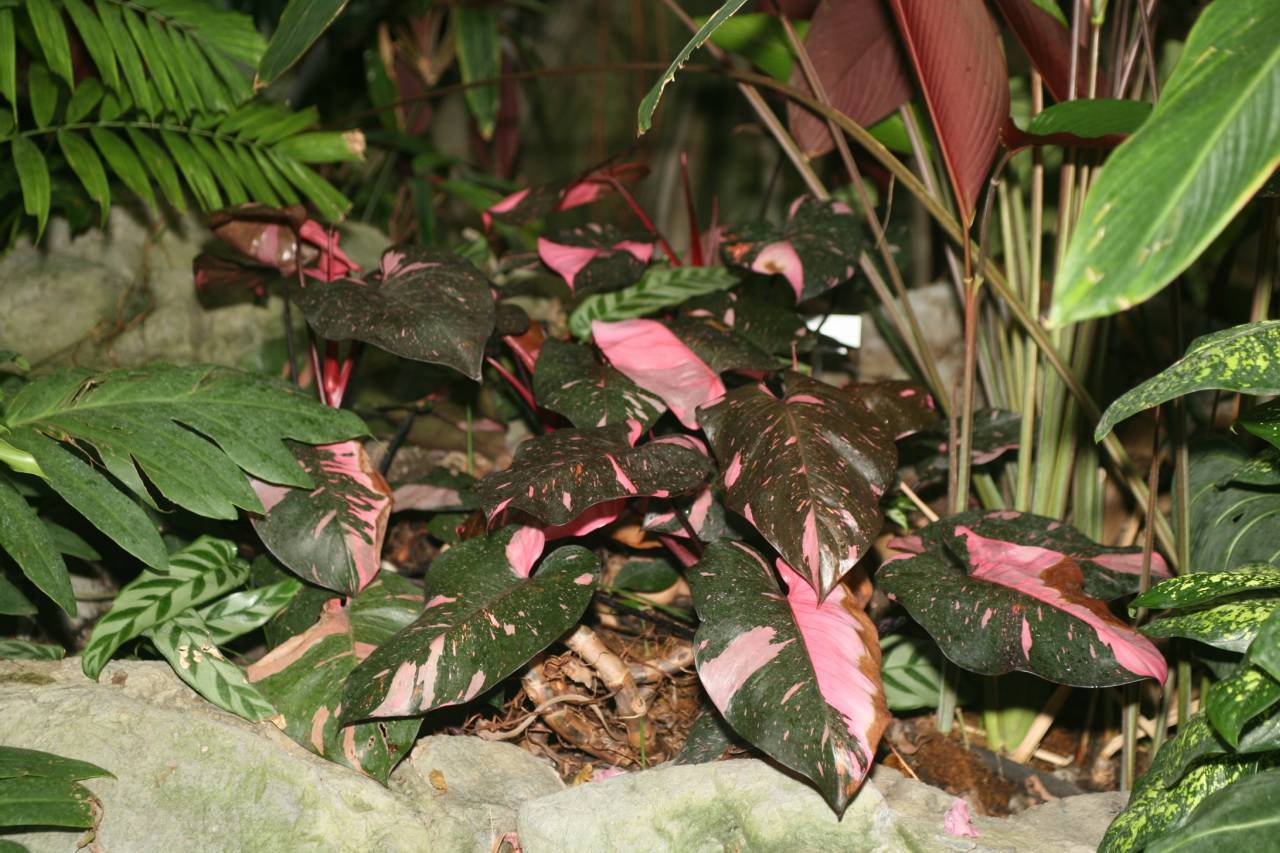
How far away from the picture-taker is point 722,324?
1.62 metres

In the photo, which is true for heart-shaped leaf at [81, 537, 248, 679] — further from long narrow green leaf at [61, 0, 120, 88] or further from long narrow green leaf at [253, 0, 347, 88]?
long narrow green leaf at [61, 0, 120, 88]

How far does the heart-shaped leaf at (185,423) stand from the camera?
4.24 feet

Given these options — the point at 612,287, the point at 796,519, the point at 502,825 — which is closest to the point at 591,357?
the point at 612,287

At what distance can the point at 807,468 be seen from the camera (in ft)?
3.84

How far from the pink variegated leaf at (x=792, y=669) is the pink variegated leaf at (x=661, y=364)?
251 millimetres

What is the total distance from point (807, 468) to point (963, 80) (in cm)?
54

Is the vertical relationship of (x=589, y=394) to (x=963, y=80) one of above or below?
below

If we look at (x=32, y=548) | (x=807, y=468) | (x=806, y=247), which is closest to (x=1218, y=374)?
(x=807, y=468)

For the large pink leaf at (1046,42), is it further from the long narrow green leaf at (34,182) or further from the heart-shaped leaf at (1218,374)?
the long narrow green leaf at (34,182)

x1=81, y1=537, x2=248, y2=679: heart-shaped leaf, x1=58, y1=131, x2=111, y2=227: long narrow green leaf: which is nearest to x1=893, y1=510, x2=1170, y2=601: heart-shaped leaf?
x1=81, y1=537, x2=248, y2=679: heart-shaped leaf

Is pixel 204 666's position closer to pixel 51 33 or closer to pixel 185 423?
pixel 185 423

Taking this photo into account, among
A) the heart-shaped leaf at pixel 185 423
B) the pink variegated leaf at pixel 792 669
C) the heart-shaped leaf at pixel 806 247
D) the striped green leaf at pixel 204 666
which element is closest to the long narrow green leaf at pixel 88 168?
the heart-shaped leaf at pixel 185 423

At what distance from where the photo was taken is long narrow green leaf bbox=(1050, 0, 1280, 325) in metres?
0.68

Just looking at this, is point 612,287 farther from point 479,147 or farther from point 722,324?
point 479,147
